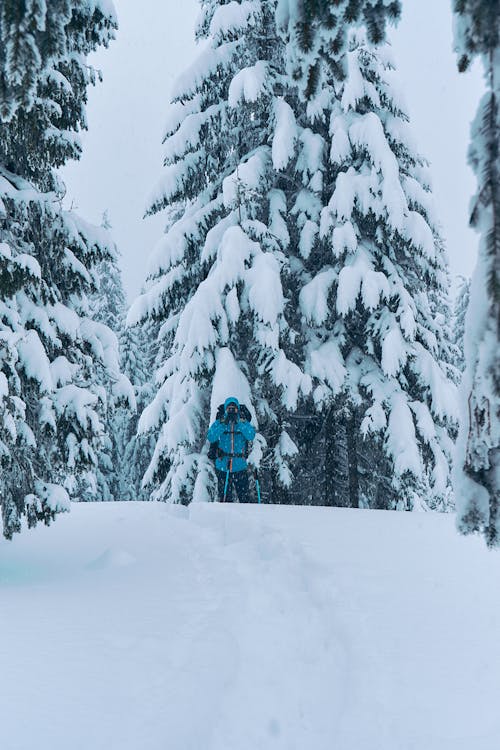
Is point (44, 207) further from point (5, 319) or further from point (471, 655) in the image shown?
point (471, 655)

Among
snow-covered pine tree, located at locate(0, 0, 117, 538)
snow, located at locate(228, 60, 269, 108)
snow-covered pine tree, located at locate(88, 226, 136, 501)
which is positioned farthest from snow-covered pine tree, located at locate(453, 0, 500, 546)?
snow-covered pine tree, located at locate(88, 226, 136, 501)

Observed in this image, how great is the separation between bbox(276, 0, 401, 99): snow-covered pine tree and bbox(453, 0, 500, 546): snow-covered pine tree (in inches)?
23.0

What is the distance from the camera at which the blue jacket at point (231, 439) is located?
11.8 m

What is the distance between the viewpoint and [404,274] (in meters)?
13.7

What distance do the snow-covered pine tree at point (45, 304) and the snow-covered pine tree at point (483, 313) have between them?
4514 mm

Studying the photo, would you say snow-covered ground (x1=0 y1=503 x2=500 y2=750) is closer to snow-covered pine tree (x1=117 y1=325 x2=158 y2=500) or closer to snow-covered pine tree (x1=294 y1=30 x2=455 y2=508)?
snow-covered pine tree (x1=294 y1=30 x2=455 y2=508)

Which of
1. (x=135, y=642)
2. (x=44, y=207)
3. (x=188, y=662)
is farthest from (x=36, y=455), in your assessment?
(x=188, y=662)

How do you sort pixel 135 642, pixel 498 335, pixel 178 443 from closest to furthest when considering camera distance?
pixel 498 335, pixel 135 642, pixel 178 443

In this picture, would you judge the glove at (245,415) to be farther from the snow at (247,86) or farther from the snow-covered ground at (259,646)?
the snow at (247,86)

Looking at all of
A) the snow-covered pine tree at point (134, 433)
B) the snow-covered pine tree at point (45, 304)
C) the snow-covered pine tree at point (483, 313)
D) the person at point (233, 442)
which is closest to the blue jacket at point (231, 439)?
the person at point (233, 442)

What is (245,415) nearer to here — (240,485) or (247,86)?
(240,485)

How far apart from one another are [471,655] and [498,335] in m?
2.88

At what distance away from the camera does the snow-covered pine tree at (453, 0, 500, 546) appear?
2393 mm

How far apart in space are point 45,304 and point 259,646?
4.19 meters
